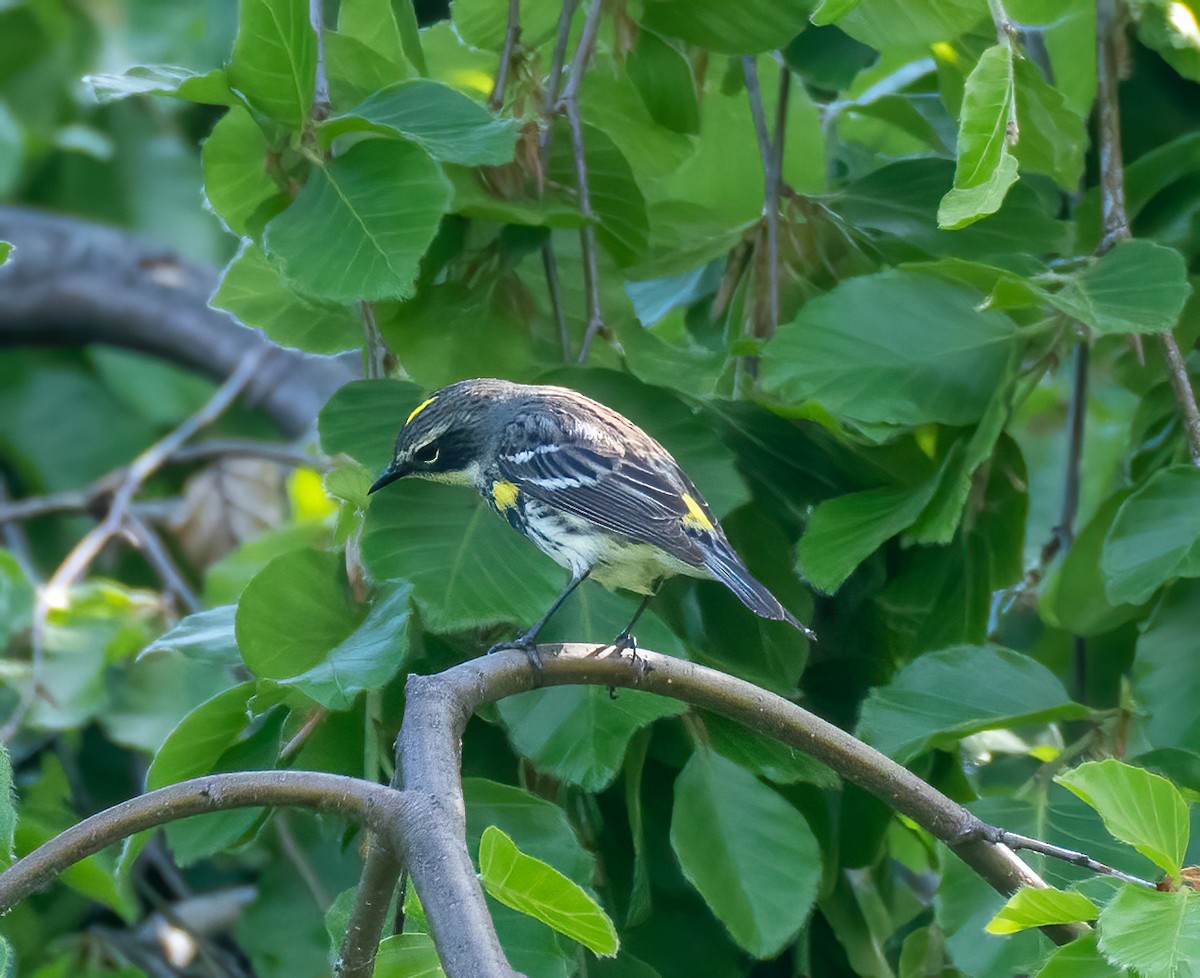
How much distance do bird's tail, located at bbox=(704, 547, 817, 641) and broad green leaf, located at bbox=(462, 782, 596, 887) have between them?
0.88ft

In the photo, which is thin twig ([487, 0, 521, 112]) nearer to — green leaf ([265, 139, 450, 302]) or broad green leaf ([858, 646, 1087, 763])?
green leaf ([265, 139, 450, 302])

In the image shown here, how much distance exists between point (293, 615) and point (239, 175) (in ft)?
1.58

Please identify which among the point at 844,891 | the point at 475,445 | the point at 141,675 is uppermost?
the point at 475,445

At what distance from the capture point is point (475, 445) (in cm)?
178

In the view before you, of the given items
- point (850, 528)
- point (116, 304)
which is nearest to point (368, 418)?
point (850, 528)

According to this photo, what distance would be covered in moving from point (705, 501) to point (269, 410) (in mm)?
2140

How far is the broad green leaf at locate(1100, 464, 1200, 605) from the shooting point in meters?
1.43

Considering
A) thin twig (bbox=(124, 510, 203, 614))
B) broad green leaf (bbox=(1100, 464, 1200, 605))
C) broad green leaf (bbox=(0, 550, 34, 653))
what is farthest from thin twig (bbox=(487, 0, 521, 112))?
thin twig (bbox=(124, 510, 203, 614))

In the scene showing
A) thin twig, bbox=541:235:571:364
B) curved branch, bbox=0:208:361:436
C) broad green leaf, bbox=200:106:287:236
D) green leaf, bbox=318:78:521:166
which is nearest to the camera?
green leaf, bbox=318:78:521:166

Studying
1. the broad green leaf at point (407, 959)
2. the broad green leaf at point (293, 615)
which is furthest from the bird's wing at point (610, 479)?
the broad green leaf at point (407, 959)

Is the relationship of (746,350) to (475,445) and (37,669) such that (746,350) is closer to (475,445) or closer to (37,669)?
(475,445)

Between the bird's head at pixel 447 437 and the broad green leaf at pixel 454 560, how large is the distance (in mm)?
25

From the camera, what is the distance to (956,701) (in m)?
1.45

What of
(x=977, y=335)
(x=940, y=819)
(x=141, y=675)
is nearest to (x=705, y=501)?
(x=977, y=335)
